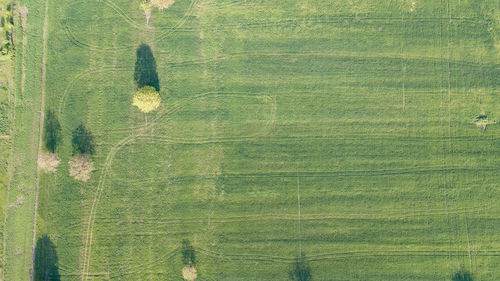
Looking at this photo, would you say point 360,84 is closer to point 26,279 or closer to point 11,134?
point 11,134

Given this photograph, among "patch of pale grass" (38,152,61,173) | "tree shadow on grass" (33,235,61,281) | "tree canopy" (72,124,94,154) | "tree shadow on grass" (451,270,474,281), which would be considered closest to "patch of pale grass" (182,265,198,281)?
"tree shadow on grass" (33,235,61,281)

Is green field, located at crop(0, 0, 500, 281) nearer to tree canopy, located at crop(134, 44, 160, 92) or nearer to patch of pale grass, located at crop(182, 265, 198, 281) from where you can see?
tree canopy, located at crop(134, 44, 160, 92)

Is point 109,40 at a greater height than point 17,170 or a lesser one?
greater

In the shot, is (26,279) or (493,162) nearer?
(26,279)

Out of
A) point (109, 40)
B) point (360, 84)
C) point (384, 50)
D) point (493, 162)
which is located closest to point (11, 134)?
point (109, 40)

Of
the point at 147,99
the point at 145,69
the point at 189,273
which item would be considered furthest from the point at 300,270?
the point at 145,69

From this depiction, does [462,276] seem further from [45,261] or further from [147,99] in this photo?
[45,261]
